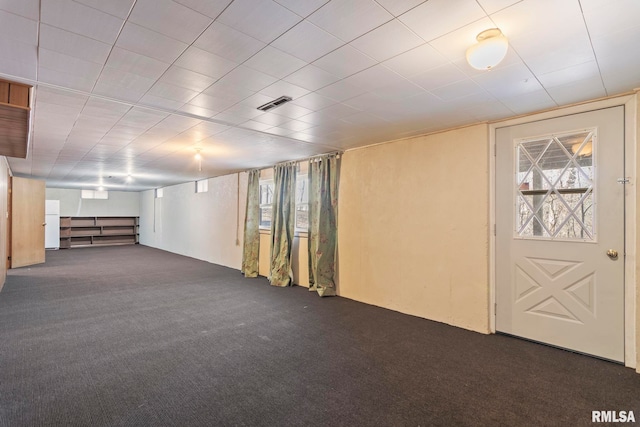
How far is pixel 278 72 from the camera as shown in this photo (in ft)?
7.34

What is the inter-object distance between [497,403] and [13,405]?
3.25 metres

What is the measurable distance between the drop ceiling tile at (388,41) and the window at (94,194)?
43.4 feet

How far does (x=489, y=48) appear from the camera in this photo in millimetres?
1731

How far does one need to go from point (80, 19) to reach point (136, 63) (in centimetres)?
48

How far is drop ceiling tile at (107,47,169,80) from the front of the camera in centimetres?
198

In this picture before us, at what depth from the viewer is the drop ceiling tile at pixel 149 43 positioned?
173 centimetres

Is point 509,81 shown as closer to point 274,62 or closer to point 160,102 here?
point 274,62

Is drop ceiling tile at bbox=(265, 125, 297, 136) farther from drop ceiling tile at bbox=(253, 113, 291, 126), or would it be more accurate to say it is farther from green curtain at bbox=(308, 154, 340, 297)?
green curtain at bbox=(308, 154, 340, 297)

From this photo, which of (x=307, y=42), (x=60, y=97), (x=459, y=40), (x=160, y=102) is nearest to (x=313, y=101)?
(x=307, y=42)

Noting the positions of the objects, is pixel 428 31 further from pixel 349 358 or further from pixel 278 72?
pixel 349 358

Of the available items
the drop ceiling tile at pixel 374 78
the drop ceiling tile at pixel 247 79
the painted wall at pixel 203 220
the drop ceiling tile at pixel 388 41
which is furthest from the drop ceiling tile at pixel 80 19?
the painted wall at pixel 203 220

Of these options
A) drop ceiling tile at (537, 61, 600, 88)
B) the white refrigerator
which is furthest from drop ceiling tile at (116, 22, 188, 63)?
the white refrigerator

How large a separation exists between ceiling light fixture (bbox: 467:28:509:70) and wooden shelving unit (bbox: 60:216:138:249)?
13.7 metres

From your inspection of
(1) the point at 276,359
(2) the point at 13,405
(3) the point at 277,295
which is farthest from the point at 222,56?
(3) the point at 277,295
